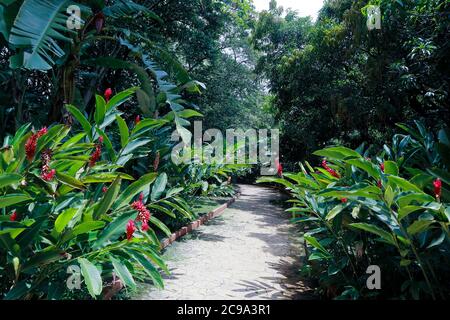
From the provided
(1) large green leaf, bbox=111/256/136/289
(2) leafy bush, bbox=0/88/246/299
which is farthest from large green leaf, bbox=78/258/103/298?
(1) large green leaf, bbox=111/256/136/289

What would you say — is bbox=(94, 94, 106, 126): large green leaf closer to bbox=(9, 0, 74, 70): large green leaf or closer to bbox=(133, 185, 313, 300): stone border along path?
bbox=(9, 0, 74, 70): large green leaf

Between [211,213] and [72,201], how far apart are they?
5.22 metres

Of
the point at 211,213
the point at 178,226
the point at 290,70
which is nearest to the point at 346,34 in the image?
the point at 290,70

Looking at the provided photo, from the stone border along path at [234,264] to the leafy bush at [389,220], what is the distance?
0.51m

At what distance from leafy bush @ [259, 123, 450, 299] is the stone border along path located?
A: 1.67 feet

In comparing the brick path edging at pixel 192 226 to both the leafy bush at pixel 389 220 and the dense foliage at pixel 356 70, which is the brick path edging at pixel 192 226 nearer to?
the leafy bush at pixel 389 220

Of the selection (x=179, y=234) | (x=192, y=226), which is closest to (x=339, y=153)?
(x=179, y=234)

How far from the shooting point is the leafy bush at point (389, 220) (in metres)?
2.23

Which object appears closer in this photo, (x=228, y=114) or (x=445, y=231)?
(x=445, y=231)

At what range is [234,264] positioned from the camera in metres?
4.51

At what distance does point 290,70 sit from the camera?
1073 cm

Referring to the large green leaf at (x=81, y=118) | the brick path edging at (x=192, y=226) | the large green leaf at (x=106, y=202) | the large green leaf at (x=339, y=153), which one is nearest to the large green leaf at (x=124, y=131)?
the large green leaf at (x=81, y=118)

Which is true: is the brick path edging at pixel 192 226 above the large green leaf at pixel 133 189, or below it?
below
